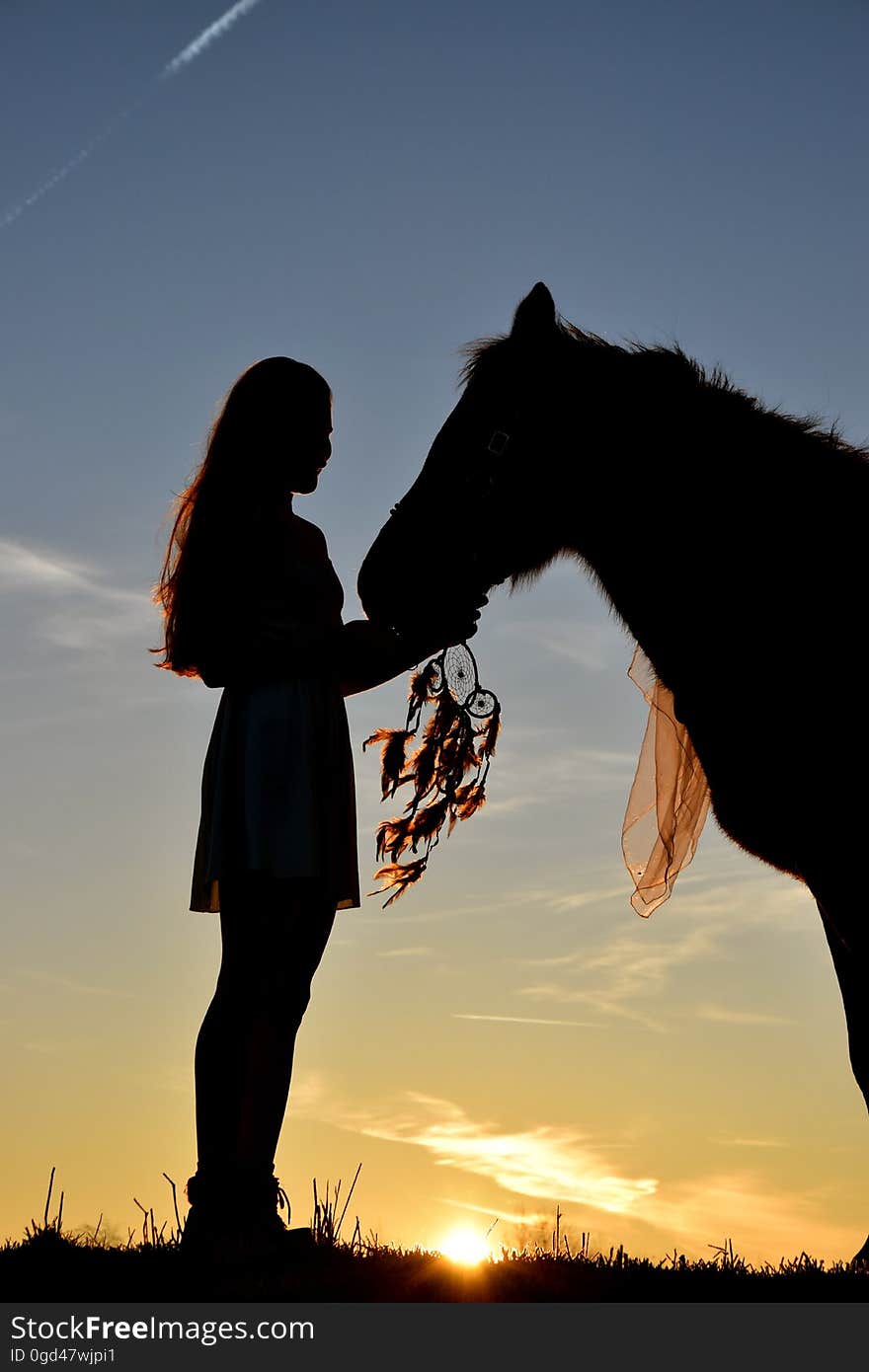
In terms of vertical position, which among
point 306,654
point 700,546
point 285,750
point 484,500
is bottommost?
point 285,750

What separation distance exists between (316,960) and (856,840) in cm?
169

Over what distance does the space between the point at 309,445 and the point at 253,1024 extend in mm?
1772

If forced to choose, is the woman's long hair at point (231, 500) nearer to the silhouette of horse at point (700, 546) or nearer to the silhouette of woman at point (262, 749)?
the silhouette of woman at point (262, 749)

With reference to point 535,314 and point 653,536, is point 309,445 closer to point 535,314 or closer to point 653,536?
point 535,314

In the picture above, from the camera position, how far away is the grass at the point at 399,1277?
3475 millimetres

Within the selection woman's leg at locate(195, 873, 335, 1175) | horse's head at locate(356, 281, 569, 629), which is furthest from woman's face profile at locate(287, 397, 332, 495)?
woman's leg at locate(195, 873, 335, 1175)

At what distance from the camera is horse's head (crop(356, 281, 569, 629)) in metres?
4.30

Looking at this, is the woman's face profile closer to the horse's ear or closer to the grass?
the horse's ear

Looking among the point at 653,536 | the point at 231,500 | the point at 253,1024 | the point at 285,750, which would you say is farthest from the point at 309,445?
the point at 253,1024

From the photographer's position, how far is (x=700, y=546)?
4141 millimetres

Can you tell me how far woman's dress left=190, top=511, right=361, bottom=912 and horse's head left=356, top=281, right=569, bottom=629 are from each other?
376mm

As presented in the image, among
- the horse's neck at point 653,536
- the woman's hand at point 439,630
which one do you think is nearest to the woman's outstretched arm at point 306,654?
the woman's hand at point 439,630

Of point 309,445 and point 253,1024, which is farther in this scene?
point 309,445
